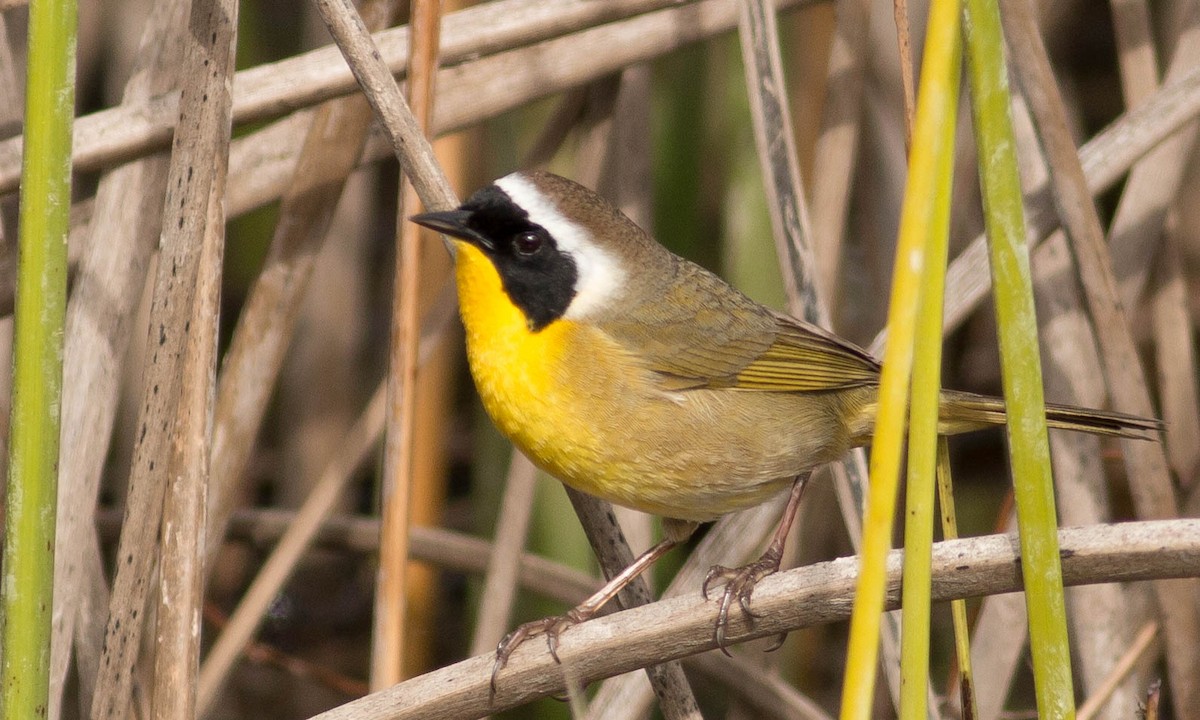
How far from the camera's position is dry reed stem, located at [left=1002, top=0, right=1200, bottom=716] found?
107 inches

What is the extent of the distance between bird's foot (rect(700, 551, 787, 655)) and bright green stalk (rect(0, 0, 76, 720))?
1.05 metres

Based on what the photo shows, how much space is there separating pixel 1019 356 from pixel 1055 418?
0.99m

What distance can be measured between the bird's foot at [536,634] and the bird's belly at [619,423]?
26 centimetres

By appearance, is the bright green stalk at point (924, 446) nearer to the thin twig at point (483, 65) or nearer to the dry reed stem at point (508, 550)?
the thin twig at point (483, 65)

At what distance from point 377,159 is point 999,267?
2.09 metres

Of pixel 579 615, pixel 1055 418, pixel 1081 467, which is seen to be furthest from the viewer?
pixel 1081 467

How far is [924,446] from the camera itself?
4.50 feet

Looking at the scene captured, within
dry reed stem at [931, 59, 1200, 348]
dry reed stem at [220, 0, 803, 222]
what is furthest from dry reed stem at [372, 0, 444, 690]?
dry reed stem at [931, 59, 1200, 348]

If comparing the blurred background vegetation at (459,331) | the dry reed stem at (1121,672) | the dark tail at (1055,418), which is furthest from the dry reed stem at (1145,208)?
the dry reed stem at (1121,672)

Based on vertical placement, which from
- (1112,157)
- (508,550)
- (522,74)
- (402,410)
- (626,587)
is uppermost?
(522,74)

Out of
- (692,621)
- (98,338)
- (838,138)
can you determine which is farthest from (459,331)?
(692,621)

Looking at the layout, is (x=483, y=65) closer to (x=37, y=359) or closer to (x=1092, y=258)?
(x=1092, y=258)

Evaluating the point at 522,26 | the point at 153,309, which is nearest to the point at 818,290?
the point at 522,26

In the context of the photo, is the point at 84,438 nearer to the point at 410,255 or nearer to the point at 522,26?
the point at 410,255
